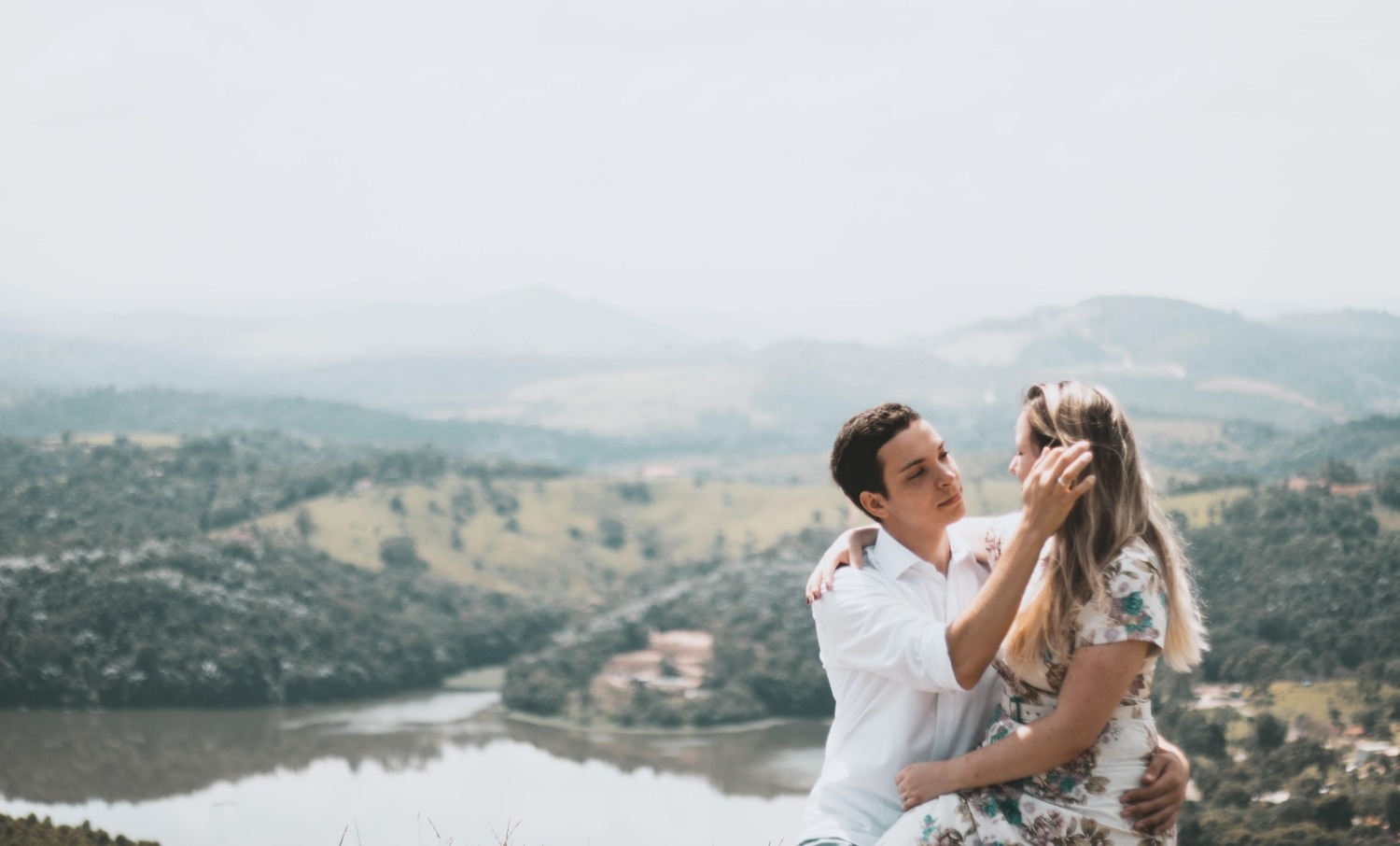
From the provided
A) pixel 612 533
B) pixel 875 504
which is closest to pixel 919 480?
pixel 875 504

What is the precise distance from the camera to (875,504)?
3275mm

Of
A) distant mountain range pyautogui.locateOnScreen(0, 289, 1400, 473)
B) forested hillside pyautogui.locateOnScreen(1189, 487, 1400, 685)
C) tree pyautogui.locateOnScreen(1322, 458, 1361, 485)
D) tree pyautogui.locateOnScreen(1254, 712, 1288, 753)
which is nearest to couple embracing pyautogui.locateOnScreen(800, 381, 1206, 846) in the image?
tree pyautogui.locateOnScreen(1254, 712, 1288, 753)

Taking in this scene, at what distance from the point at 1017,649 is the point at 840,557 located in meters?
0.56

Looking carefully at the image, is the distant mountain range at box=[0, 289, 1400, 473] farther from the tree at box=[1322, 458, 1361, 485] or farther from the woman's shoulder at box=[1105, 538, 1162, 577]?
the woman's shoulder at box=[1105, 538, 1162, 577]

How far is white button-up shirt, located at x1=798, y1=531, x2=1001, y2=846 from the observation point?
3076 mm

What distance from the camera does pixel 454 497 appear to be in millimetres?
86812

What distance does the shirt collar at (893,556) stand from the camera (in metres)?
3.27

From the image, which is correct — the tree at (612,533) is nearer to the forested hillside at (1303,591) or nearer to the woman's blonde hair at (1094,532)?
the forested hillside at (1303,591)

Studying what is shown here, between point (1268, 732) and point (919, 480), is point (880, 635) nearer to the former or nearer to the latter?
point (919, 480)

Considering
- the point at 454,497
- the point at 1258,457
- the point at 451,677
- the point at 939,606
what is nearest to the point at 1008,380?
the point at 1258,457

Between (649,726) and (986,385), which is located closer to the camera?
(649,726)

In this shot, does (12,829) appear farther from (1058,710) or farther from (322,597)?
(322,597)

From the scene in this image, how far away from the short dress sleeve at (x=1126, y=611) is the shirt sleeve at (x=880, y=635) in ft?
0.97

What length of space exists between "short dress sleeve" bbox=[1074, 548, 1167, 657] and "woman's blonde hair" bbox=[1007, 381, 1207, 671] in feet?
0.07
